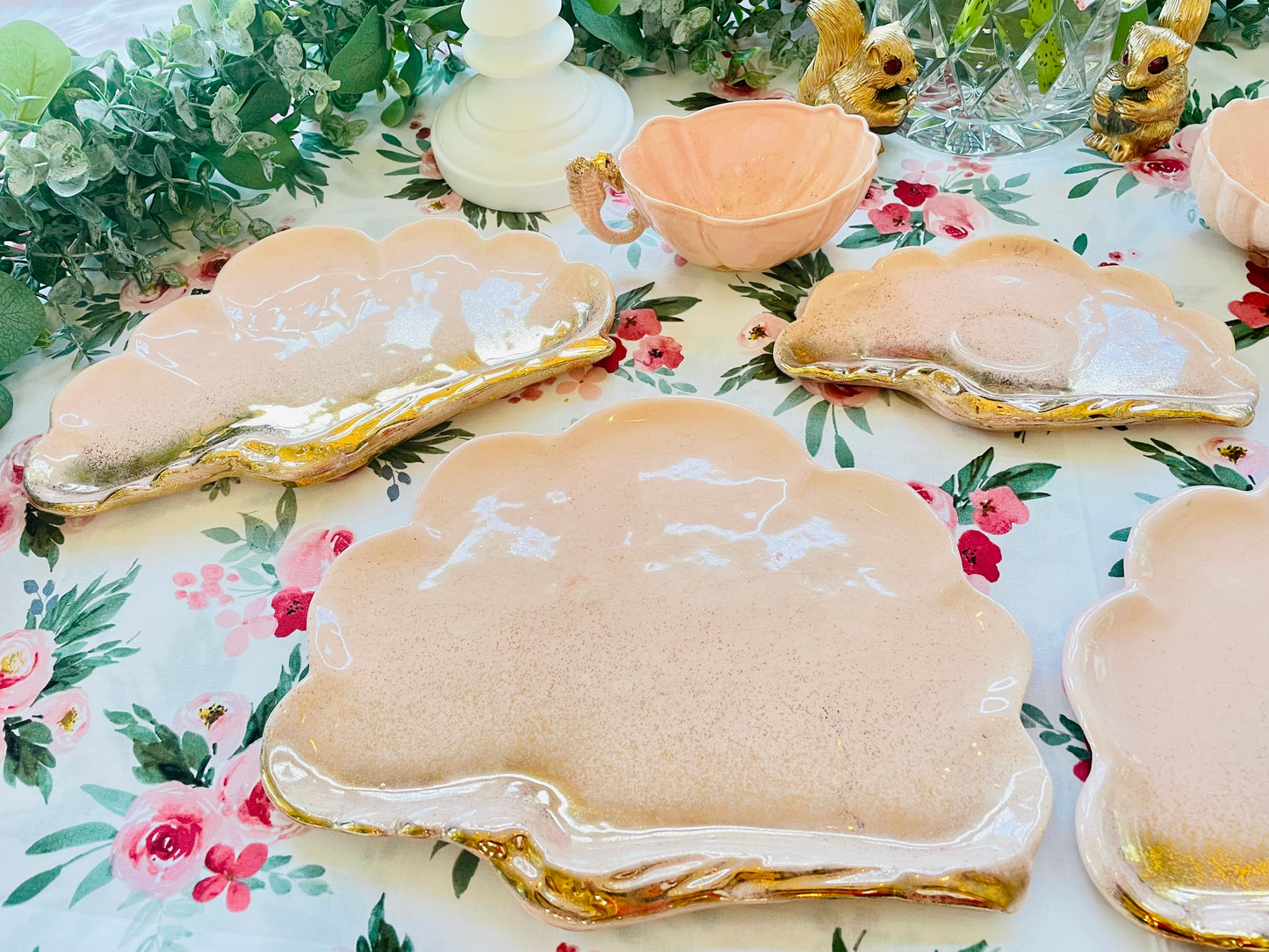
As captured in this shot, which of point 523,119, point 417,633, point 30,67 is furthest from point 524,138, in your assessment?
point 417,633

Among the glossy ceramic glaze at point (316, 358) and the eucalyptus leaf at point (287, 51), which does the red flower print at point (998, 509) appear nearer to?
the glossy ceramic glaze at point (316, 358)

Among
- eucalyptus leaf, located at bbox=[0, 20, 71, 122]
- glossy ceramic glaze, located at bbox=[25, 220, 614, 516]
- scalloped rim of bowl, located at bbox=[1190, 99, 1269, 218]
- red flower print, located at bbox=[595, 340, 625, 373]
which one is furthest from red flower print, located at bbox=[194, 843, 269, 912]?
scalloped rim of bowl, located at bbox=[1190, 99, 1269, 218]

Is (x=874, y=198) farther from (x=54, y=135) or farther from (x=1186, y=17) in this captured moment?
(x=54, y=135)

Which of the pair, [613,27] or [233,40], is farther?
[613,27]

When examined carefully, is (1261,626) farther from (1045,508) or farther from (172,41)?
(172,41)

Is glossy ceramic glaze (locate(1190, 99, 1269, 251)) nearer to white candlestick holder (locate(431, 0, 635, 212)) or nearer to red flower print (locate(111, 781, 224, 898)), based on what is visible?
white candlestick holder (locate(431, 0, 635, 212))

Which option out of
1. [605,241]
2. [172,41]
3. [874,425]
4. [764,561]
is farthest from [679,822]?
[172,41]

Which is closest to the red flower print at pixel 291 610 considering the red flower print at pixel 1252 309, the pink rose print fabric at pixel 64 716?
the pink rose print fabric at pixel 64 716

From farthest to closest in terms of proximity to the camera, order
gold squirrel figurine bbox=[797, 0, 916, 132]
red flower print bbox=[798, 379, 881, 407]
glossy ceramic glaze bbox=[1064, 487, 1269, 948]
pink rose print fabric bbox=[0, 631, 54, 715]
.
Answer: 1. gold squirrel figurine bbox=[797, 0, 916, 132]
2. red flower print bbox=[798, 379, 881, 407]
3. pink rose print fabric bbox=[0, 631, 54, 715]
4. glossy ceramic glaze bbox=[1064, 487, 1269, 948]
